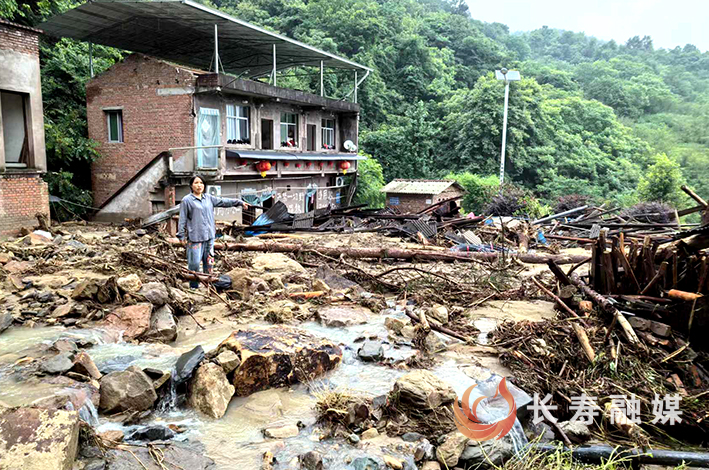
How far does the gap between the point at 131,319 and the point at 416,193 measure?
2003cm

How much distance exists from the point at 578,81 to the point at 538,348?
62270 mm

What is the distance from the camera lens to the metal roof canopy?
16250 mm

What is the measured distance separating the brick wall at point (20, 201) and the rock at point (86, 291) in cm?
840

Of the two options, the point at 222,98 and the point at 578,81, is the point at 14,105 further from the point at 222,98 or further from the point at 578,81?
the point at 578,81

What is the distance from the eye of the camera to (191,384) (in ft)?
17.0

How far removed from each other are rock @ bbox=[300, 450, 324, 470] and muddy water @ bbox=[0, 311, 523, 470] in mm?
139

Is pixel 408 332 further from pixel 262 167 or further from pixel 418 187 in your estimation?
pixel 418 187

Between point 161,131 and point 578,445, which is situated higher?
point 161,131

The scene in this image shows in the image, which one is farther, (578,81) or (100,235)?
(578,81)

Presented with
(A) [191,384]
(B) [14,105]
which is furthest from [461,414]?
(B) [14,105]

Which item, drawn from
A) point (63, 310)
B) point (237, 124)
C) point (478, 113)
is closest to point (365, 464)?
point (63, 310)

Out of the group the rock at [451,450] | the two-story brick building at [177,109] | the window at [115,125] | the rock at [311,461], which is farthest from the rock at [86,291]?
the window at [115,125]

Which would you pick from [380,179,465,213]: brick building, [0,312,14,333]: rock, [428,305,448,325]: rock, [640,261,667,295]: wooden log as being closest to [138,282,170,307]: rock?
[0,312,14,333]: rock

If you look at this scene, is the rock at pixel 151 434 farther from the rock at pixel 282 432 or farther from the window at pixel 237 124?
the window at pixel 237 124
